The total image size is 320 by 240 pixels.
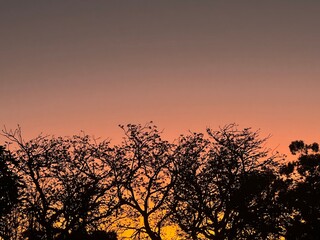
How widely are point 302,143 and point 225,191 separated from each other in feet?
48.6

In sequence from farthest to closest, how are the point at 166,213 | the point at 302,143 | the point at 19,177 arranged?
the point at 302,143
the point at 166,213
the point at 19,177

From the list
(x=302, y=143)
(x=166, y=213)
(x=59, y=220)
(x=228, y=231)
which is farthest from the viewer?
(x=302, y=143)

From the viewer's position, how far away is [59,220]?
120 feet

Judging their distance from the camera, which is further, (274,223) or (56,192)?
(274,223)

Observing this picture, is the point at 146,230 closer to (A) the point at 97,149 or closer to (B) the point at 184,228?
(B) the point at 184,228

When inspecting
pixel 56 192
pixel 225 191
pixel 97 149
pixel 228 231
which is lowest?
pixel 228 231

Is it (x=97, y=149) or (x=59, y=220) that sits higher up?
(x=97, y=149)

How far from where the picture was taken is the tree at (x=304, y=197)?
150ft

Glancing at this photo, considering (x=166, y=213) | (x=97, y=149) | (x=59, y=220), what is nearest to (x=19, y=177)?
(x=59, y=220)

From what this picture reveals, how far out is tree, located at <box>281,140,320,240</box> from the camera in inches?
1795

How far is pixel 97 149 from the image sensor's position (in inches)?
1580

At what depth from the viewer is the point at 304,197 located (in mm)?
47562

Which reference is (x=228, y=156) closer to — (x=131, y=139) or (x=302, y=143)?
(x=131, y=139)

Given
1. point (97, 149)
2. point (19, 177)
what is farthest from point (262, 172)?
point (19, 177)
